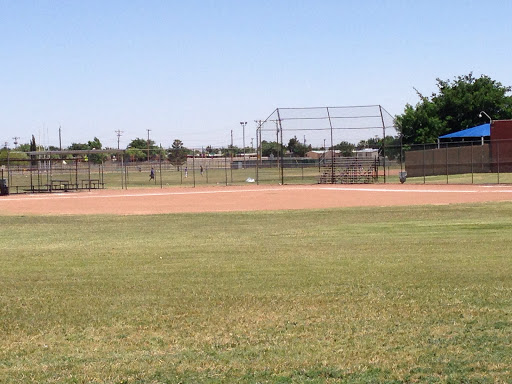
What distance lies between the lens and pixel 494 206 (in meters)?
24.6

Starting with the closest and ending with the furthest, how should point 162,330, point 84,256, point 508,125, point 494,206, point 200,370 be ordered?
point 200,370 < point 162,330 < point 84,256 < point 494,206 < point 508,125

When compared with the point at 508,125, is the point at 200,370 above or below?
below

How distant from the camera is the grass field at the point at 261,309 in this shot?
630 cm

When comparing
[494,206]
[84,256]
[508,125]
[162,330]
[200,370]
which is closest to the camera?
[200,370]

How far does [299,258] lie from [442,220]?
8410mm

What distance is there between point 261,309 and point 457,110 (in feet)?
250

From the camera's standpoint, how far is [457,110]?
8088 cm

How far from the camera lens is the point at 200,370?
6270 millimetres

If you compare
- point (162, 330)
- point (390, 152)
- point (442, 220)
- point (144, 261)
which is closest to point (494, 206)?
point (442, 220)

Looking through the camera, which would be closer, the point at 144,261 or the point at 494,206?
the point at 144,261

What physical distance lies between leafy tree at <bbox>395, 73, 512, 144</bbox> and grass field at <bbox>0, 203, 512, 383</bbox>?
64.6 meters

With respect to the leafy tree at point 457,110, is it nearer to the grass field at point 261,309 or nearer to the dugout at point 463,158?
the dugout at point 463,158

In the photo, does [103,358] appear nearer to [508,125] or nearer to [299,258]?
[299,258]

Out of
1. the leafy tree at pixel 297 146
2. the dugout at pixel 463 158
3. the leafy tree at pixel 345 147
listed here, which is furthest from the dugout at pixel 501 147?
the leafy tree at pixel 297 146
